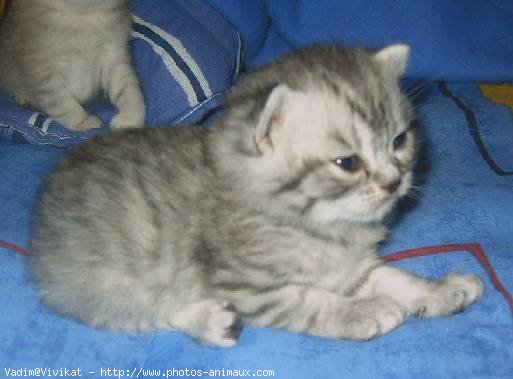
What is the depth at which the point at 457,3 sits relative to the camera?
2.64 metres

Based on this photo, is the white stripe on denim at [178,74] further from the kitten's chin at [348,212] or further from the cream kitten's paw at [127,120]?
the kitten's chin at [348,212]

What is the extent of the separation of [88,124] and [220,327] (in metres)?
1.22

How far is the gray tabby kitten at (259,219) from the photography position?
54.6 inches

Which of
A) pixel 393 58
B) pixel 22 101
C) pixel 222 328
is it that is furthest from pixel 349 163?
pixel 22 101

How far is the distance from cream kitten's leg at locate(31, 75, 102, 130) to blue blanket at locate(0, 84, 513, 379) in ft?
1.18

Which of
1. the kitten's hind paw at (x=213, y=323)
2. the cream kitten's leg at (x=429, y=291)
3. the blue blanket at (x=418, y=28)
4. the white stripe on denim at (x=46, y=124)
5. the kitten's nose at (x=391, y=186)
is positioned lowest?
the white stripe on denim at (x=46, y=124)

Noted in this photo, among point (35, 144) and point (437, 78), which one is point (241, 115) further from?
point (437, 78)

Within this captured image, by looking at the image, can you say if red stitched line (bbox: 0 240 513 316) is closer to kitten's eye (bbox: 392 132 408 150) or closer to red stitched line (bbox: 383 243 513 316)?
red stitched line (bbox: 383 243 513 316)

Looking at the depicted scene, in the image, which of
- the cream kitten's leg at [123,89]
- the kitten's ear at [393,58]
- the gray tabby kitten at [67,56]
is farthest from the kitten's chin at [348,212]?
the gray tabby kitten at [67,56]

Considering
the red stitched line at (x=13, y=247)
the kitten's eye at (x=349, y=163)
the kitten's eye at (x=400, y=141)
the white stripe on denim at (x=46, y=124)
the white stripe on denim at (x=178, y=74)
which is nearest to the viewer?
the kitten's eye at (x=349, y=163)

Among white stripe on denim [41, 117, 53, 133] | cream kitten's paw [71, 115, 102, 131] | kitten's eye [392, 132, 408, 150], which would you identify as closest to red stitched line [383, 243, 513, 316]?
kitten's eye [392, 132, 408, 150]

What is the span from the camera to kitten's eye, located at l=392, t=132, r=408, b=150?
1.49m

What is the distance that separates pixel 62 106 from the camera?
7.87ft

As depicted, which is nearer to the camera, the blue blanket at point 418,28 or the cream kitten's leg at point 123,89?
the cream kitten's leg at point 123,89
